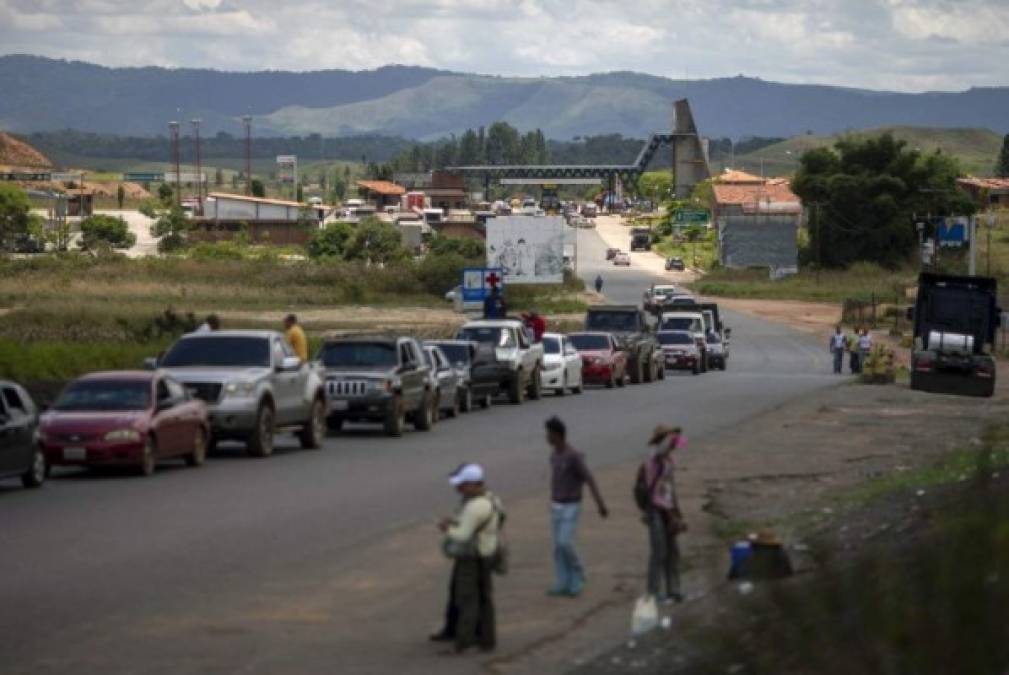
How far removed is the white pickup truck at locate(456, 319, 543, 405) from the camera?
1882 inches

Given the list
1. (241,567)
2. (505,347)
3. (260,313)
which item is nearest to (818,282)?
(260,313)

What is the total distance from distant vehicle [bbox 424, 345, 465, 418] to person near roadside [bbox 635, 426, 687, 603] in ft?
74.5

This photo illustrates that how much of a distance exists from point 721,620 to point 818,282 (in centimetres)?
14025

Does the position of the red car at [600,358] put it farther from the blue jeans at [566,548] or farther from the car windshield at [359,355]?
the blue jeans at [566,548]

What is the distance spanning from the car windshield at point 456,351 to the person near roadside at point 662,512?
28800 mm

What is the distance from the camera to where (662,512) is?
1752cm

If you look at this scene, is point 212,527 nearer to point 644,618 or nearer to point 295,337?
point 644,618

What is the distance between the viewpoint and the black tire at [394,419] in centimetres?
3688

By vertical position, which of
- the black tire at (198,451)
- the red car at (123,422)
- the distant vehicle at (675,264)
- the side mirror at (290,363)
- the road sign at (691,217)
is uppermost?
the side mirror at (290,363)

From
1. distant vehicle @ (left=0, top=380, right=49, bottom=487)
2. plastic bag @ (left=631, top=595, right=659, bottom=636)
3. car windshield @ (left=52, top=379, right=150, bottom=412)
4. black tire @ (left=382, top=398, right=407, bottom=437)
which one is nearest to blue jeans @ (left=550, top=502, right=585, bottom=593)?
plastic bag @ (left=631, top=595, right=659, bottom=636)

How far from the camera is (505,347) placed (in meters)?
48.2

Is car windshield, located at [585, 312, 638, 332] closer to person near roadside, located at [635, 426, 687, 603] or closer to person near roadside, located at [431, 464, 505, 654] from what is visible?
person near roadside, located at [635, 426, 687, 603]

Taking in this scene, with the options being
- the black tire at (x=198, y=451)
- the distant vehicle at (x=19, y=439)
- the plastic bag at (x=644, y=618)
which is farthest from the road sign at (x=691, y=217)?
the plastic bag at (x=644, y=618)

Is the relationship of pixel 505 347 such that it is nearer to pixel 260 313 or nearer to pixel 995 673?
pixel 995 673
